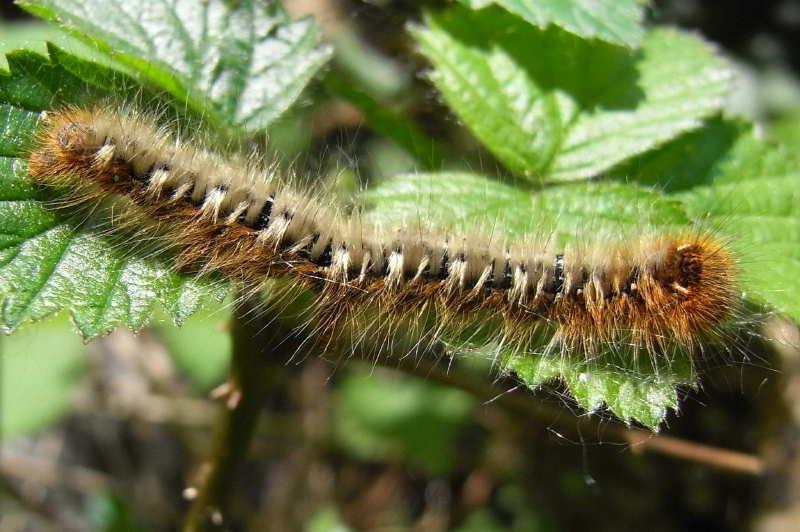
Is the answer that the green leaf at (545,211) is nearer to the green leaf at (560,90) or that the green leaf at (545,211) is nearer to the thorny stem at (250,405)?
the green leaf at (560,90)

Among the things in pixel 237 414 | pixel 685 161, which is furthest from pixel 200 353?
pixel 685 161

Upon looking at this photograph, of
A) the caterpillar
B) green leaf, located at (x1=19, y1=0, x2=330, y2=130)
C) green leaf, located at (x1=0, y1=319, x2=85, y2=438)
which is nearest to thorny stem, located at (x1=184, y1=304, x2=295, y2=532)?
the caterpillar

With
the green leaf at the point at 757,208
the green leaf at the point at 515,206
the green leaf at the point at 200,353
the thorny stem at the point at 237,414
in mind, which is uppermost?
the green leaf at the point at 757,208

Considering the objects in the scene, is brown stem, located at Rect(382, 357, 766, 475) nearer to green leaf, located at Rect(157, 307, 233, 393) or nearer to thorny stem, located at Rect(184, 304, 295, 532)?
thorny stem, located at Rect(184, 304, 295, 532)

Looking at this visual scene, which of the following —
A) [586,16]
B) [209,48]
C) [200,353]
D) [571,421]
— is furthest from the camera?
[200,353]

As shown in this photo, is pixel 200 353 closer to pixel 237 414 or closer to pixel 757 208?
pixel 237 414

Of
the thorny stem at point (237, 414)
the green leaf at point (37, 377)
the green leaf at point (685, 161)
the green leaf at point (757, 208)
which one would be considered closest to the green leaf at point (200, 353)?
the green leaf at point (37, 377)

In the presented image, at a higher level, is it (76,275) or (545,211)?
(545,211)
